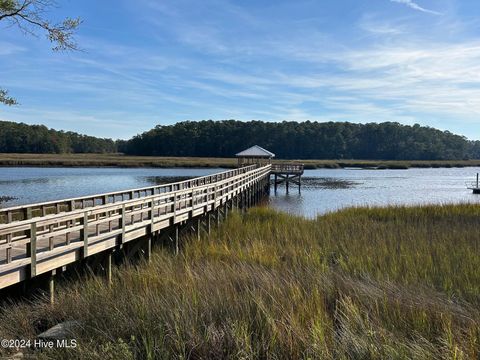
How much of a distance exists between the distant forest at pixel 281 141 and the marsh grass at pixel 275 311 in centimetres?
15590

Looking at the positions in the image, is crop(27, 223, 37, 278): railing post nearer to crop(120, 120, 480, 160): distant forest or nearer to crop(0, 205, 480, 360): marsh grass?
crop(0, 205, 480, 360): marsh grass

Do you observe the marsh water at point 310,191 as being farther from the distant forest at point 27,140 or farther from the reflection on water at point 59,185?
the distant forest at point 27,140

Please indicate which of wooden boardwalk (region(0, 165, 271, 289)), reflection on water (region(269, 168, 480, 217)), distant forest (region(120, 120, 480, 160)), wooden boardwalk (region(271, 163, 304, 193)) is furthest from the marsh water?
distant forest (region(120, 120, 480, 160))

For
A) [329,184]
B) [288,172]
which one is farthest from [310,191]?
[329,184]

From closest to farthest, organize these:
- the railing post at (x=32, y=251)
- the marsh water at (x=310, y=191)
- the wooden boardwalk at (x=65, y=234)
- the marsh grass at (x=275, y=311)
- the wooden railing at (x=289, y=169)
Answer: the marsh grass at (x=275, y=311), the wooden boardwalk at (x=65, y=234), the railing post at (x=32, y=251), the marsh water at (x=310, y=191), the wooden railing at (x=289, y=169)

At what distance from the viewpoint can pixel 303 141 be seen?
16938 cm

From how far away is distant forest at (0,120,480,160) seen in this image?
548ft

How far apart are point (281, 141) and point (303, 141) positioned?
809 centimetres

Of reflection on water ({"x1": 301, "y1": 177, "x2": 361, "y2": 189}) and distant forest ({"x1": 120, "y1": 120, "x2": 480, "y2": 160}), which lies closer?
reflection on water ({"x1": 301, "y1": 177, "x2": 361, "y2": 189})

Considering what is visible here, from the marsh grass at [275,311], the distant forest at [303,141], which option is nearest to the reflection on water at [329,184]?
the marsh grass at [275,311]

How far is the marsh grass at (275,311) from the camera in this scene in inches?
218

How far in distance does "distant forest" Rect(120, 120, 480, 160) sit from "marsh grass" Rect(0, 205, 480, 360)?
15650 cm

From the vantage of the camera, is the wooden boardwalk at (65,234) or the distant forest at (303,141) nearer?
the wooden boardwalk at (65,234)

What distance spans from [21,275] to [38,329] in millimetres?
938
